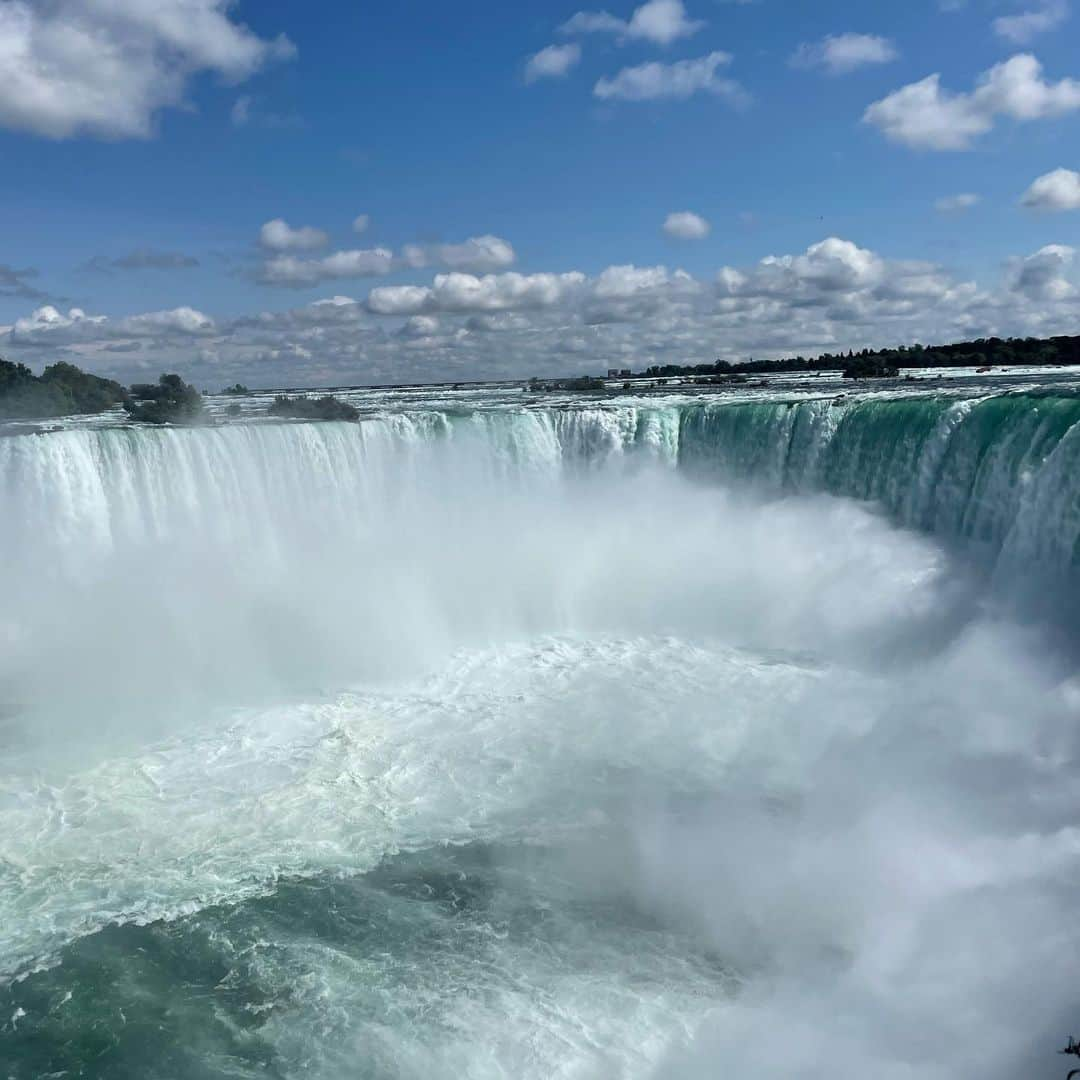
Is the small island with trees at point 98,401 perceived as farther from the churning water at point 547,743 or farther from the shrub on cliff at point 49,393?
the churning water at point 547,743

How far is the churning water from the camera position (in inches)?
291

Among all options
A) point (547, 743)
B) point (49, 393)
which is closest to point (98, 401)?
point (49, 393)

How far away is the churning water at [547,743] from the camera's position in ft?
24.2

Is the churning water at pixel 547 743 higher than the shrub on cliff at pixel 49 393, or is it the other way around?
the shrub on cliff at pixel 49 393

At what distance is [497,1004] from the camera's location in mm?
7500

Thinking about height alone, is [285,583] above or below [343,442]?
below

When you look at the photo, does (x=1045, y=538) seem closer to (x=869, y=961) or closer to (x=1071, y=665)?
(x=1071, y=665)

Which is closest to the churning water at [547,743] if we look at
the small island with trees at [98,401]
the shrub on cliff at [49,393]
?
the small island with trees at [98,401]

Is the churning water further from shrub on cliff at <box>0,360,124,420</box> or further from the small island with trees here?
shrub on cliff at <box>0,360,124,420</box>

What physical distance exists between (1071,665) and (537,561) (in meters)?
10.3

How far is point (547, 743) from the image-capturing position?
12.5 m

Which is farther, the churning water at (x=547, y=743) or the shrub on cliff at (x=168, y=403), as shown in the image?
the shrub on cliff at (x=168, y=403)

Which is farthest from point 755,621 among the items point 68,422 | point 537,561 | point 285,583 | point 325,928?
point 68,422

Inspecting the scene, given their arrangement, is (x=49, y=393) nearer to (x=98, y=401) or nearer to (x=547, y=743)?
(x=98, y=401)
